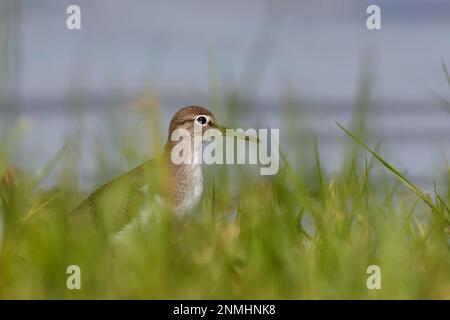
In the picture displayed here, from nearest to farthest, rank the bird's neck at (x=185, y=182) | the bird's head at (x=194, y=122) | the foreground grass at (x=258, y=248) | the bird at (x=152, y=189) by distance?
1. the foreground grass at (x=258, y=248)
2. the bird at (x=152, y=189)
3. the bird's neck at (x=185, y=182)
4. the bird's head at (x=194, y=122)

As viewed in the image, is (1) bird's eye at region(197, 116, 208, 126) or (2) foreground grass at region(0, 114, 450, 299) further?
(1) bird's eye at region(197, 116, 208, 126)

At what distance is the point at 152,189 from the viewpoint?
532 cm

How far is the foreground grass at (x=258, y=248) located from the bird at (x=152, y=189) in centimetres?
21

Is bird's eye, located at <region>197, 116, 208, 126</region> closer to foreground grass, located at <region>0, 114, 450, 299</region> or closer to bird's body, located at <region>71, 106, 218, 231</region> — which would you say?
bird's body, located at <region>71, 106, 218, 231</region>

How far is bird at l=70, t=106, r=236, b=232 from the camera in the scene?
211 inches

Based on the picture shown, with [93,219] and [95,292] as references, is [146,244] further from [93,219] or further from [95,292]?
[93,219]

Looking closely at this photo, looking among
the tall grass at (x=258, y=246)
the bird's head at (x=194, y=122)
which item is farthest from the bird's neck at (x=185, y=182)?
the tall grass at (x=258, y=246)

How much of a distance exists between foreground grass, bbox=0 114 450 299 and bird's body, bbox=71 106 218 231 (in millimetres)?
221

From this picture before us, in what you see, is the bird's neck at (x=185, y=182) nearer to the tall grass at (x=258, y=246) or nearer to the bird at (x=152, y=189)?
the bird at (x=152, y=189)

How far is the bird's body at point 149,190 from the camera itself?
5.37 meters

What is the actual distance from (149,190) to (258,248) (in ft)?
2.63

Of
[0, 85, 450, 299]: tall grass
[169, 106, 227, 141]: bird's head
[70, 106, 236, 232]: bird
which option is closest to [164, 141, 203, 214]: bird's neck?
[70, 106, 236, 232]: bird

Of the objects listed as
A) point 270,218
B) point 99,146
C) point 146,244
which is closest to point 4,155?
point 99,146

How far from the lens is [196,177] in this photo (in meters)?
6.80
